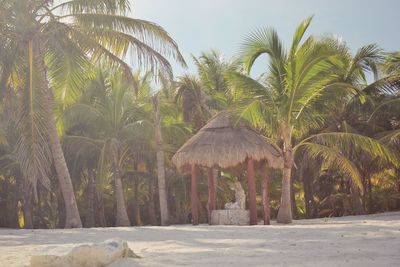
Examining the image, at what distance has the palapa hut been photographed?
13359mm

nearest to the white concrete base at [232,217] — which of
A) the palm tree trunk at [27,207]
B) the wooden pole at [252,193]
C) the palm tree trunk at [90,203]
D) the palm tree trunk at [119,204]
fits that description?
the wooden pole at [252,193]

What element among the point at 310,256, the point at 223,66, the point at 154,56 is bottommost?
the point at 310,256

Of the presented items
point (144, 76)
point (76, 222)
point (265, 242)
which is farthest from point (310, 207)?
point (265, 242)

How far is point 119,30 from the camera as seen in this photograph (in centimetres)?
1291

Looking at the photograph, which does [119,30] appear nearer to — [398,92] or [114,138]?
[114,138]

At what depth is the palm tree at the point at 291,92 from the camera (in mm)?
13195

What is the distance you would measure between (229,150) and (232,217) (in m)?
1.82

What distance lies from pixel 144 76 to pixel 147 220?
335 inches

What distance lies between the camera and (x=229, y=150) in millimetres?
13383

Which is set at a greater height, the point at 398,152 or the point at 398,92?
the point at 398,92

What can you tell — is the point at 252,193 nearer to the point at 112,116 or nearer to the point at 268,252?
the point at 112,116

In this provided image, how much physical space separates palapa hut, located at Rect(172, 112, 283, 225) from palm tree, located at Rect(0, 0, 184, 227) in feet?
7.31

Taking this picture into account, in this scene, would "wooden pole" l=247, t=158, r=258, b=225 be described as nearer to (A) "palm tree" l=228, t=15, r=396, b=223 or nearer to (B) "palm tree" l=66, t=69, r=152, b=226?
(A) "palm tree" l=228, t=15, r=396, b=223

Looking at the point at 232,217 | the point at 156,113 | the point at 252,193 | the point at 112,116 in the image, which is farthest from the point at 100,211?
the point at 252,193
